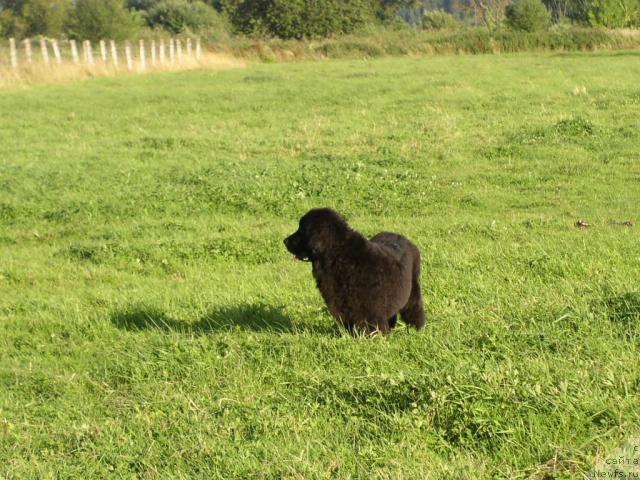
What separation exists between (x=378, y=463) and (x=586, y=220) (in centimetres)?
717

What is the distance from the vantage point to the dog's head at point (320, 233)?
18.5ft

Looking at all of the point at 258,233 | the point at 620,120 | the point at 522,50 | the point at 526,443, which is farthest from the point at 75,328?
the point at 522,50

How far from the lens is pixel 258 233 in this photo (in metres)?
9.84

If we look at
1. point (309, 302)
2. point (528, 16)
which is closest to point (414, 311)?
point (309, 302)

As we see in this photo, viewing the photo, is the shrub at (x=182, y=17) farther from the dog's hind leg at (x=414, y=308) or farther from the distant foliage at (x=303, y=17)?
the dog's hind leg at (x=414, y=308)

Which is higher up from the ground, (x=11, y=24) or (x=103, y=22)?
(x=11, y=24)

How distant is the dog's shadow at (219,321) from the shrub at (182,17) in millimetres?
53582

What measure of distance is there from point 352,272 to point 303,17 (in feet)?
184

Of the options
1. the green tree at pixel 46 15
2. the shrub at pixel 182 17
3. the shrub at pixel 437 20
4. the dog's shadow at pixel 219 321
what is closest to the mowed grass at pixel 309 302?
the dog's shadow at pixel 219 321

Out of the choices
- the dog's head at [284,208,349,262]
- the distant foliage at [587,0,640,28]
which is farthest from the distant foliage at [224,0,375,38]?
the dog's head at [284,208,349,262]

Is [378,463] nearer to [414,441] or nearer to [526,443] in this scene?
[414,441]

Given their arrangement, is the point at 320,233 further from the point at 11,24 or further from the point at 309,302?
the point at 11,24

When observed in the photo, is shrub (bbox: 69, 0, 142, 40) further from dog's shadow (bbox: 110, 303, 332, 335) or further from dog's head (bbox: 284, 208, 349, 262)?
dog's head (bbox: 284, 208, 349, 262)

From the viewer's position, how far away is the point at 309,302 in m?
6.88
